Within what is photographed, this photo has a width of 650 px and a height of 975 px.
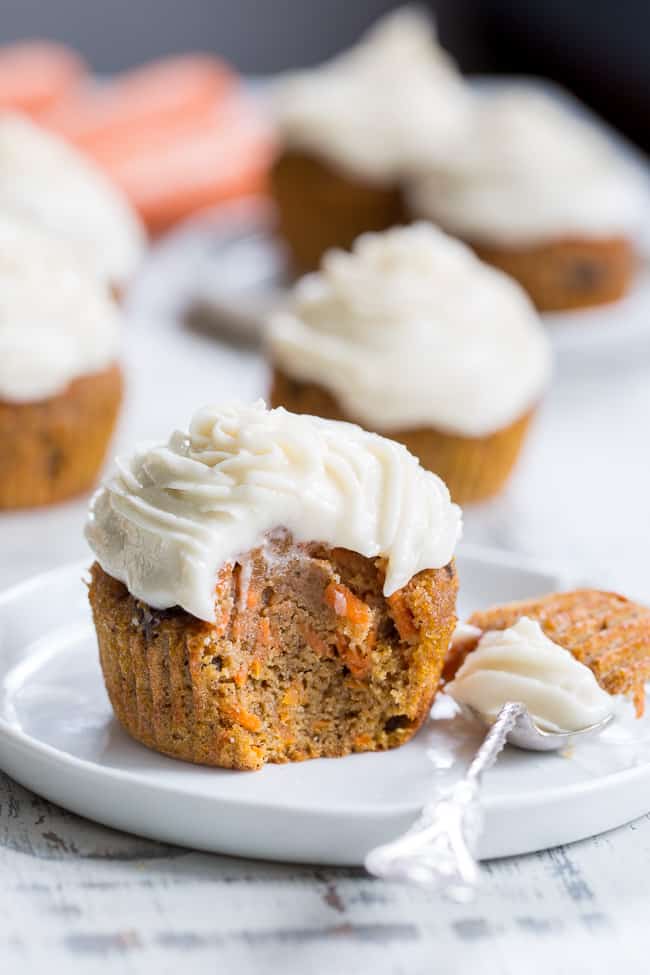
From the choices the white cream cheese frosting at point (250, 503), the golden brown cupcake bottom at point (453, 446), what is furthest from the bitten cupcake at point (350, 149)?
the white cream cheese frosting at point (250, 503)

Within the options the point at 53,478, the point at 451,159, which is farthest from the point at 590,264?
the point at 53,478

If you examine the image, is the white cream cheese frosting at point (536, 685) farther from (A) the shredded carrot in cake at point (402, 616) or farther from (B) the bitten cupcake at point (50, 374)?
(B) the bitten cupcake at point (50, 374)

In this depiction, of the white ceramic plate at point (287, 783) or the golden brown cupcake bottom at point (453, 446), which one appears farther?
the golden brown cupcake bottom at point (453, 446)

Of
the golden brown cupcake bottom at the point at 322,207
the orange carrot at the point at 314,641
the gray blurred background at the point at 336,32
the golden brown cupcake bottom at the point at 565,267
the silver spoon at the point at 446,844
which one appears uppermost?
the silver spoon at the point at 446,844

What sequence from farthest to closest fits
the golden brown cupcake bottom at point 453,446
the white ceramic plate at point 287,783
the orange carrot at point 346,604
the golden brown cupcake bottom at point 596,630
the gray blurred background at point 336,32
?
1. the gray blurred background at point 336,32
2. the golden brown cupcake bottom at point 453,446
3. the golden brown cupcake bottom at point 596,630
4. the orange carrot at point 346,604
5. the white ceramic plate at point 287,783

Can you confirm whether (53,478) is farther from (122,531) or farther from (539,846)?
(539,846)

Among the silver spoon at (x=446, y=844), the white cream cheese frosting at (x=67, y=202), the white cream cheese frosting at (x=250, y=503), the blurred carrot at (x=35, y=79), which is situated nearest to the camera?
the silver spoon at (x=446, y=844)

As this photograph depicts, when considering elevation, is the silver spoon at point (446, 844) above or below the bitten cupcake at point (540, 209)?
above
